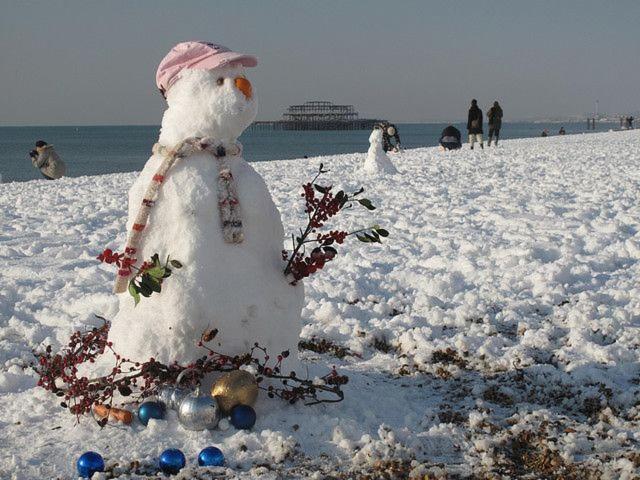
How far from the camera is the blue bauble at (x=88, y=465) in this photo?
3070 mm

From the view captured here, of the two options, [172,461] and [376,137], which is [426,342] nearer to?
[172,461]

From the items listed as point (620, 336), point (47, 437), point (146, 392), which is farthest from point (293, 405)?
point (620, 336)

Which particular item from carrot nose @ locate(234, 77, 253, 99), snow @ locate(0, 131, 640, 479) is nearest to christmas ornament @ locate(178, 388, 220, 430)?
snow @ locate(0, 131, 640, 479)

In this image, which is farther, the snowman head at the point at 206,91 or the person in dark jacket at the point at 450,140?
the person in dark jacket at the point at 450,140

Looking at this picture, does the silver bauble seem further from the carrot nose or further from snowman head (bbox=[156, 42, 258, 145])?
the carrot nose

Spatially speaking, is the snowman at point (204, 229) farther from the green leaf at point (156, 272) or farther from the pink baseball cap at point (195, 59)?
the green leaf at point (156, 272)

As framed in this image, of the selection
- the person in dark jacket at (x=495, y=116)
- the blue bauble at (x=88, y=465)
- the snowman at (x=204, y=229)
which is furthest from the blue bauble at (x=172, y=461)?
the person in dark jacket at (x=495, y=116)

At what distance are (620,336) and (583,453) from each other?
5.64 feet

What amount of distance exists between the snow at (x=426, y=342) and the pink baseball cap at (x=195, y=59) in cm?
107

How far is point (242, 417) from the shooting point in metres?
3.46

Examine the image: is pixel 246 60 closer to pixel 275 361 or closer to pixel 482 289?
pixel 275 361

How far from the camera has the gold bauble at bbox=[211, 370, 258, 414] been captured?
350 cm

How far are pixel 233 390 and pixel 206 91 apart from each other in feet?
4.87

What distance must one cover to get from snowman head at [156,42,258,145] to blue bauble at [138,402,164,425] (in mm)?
1304
